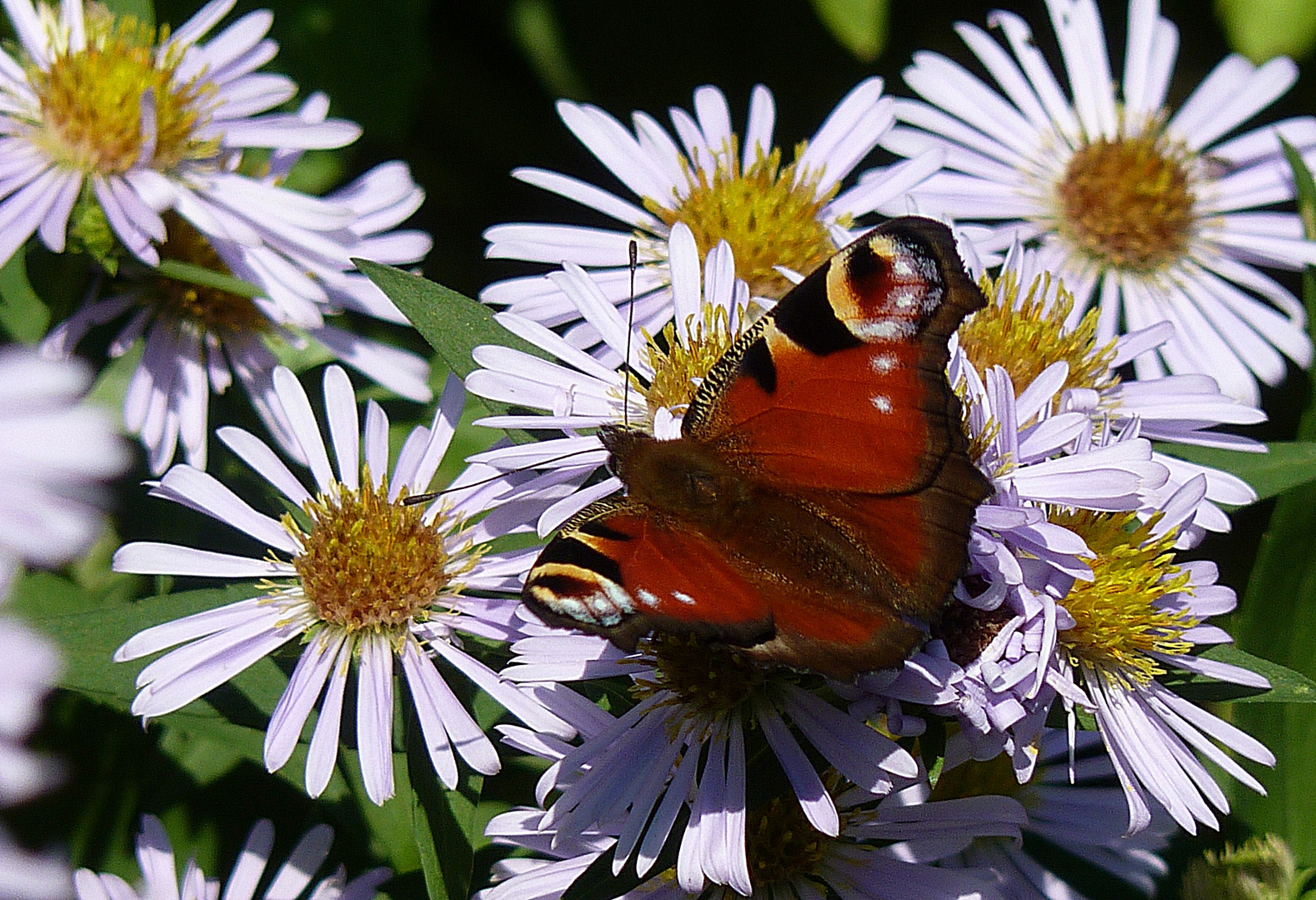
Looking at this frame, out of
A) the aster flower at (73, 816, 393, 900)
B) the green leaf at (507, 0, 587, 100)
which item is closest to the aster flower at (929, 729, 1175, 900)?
the aster flower at (73, 816, 393, 900)

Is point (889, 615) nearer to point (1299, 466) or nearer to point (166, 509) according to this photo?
point (1299, 466)

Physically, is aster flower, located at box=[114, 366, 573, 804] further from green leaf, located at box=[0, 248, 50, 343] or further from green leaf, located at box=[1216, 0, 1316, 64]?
green leaf, located at box=[1216, 0, 1316, 64]

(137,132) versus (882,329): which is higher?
(137,132)

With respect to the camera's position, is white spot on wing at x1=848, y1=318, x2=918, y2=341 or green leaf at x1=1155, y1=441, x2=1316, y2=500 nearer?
white spot on wing at x1=848, y1=318, x2=918, y2=341

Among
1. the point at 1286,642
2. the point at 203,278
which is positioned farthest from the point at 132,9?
the point at 1286,642

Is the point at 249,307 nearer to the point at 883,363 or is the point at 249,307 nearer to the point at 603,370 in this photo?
the point at 603,370

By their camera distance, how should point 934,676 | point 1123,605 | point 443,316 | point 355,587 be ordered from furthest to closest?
point 355,587, point 443,316, point 1123,605, point 934,676
